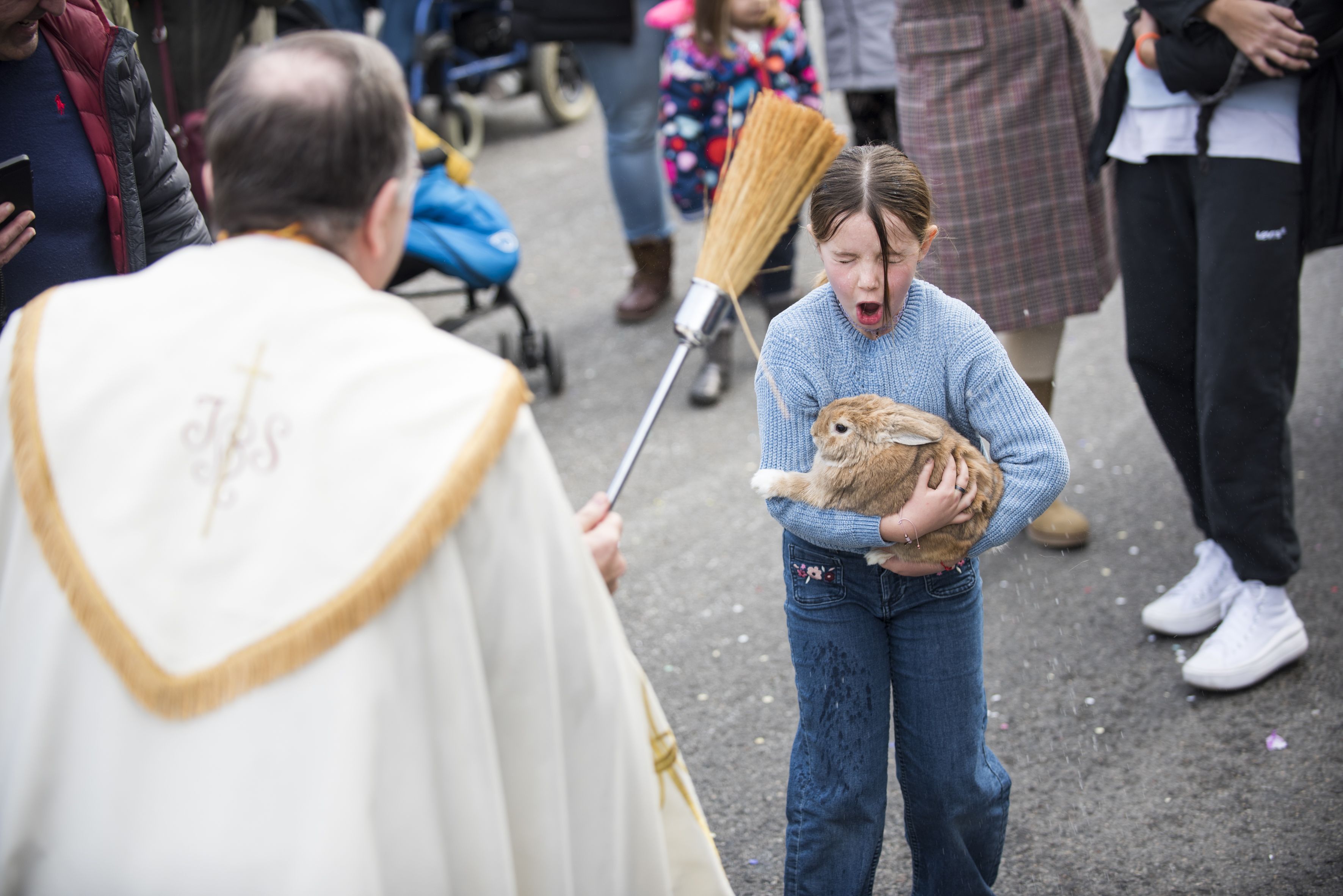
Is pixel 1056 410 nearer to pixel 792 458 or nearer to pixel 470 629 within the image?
pixel 792 458

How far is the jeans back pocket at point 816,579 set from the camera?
1991 millimetres

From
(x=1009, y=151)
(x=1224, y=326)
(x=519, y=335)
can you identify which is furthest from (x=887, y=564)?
(x=519, y=335)

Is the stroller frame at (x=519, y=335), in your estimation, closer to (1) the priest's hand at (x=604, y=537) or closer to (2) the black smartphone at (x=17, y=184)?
(2) the black smartphone at (x=17, y=184)

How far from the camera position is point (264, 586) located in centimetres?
122

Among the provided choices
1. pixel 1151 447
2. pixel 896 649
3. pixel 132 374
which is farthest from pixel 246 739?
pixel 1151 447

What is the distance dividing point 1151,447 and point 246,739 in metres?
3.70

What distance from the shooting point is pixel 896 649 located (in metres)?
2.02

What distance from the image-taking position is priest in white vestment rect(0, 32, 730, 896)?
4.01 feet

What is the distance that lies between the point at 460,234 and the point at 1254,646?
3.13 metres

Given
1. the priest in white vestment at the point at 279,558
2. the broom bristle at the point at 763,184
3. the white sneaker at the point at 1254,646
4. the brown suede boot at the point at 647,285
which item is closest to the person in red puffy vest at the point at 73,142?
the priest in white vestment at the point at 279,558

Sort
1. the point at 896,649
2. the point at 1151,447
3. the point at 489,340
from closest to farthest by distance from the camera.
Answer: the point at 896,649 → the point at 1151,447 → the point at 489,340

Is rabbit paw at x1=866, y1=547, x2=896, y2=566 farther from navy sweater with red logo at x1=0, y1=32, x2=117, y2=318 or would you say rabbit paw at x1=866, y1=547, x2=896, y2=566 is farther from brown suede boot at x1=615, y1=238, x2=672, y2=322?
brown suede boot at x1=615, y1=238, x2=672, y2=322

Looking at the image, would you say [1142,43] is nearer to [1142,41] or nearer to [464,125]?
[1142,41]

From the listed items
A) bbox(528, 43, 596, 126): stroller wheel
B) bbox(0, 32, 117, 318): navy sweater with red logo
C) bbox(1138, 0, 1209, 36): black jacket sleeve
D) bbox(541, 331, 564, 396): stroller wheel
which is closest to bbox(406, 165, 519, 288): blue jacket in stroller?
bbox(541, 331, 564, 396): stroller wheel
